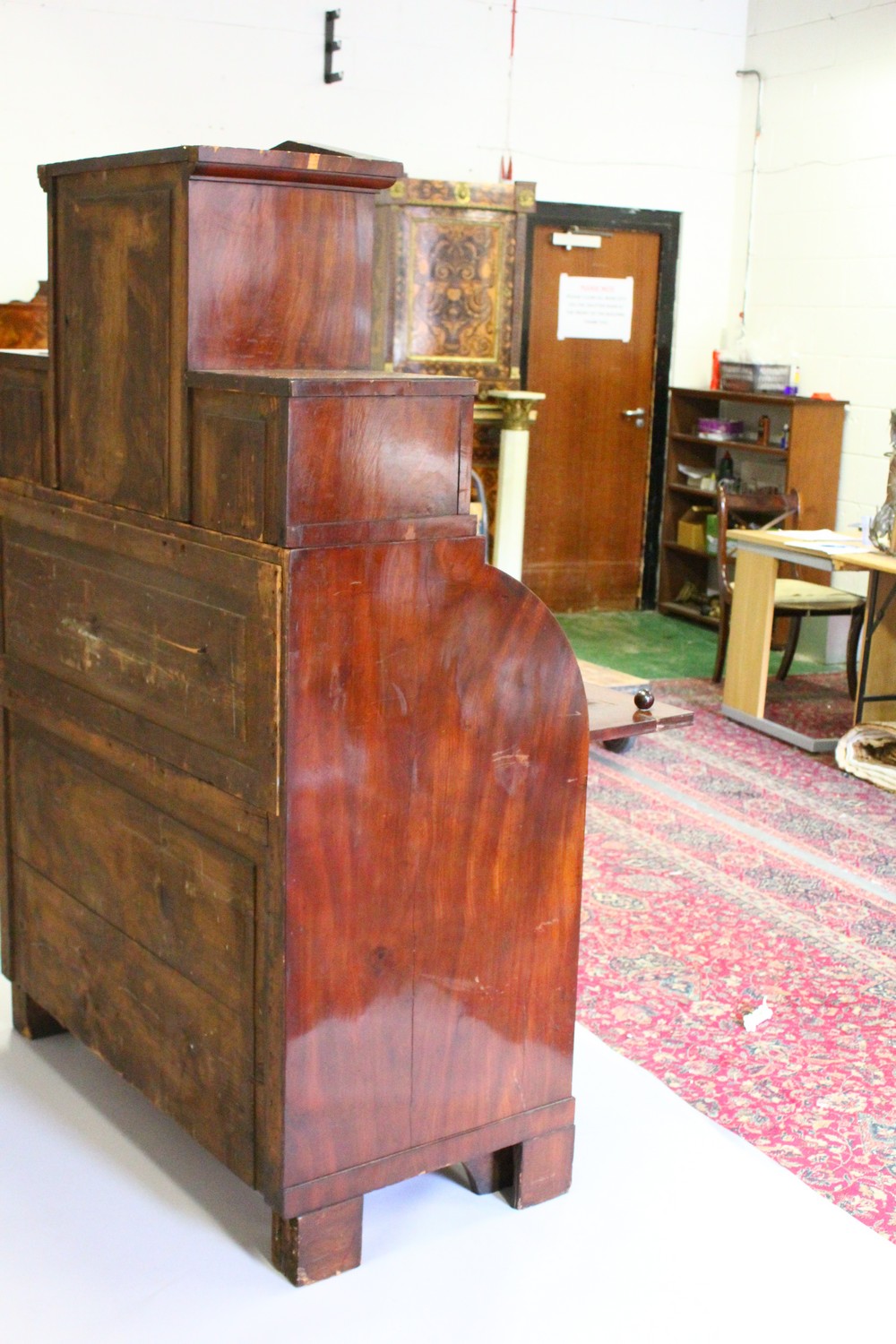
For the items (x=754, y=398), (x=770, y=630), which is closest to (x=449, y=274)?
(x=754, y=398)

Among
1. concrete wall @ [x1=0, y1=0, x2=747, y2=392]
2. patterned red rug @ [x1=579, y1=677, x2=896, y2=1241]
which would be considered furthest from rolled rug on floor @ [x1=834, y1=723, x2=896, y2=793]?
concrete wall @ [x1=0, y1=0, x2=747, y2=392]

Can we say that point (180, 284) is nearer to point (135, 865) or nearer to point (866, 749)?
point (135, 865)

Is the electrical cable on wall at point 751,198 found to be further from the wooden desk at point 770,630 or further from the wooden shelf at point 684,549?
the wooden desk at point 770,630

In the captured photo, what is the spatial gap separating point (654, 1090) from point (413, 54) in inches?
232

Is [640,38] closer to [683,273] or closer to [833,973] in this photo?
[683,273]

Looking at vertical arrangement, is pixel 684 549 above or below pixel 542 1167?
above

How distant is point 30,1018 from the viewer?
2.88 meters

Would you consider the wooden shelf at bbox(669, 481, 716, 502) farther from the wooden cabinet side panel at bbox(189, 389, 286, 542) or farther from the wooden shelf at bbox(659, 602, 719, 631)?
the wooden cabinet side panel at bbox(189, 389, 286, 542)

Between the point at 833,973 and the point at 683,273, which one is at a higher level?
the point at 683,273

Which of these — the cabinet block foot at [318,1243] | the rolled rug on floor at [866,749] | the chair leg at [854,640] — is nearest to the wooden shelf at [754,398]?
the chair leg at [854,640]

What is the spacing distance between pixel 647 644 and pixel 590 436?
138 centimetres

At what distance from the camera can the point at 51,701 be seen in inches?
102

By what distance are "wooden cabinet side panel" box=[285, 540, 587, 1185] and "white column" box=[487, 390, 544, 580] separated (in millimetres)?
5094

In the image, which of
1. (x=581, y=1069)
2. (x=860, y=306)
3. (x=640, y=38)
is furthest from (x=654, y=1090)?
(x=640, y=38)
